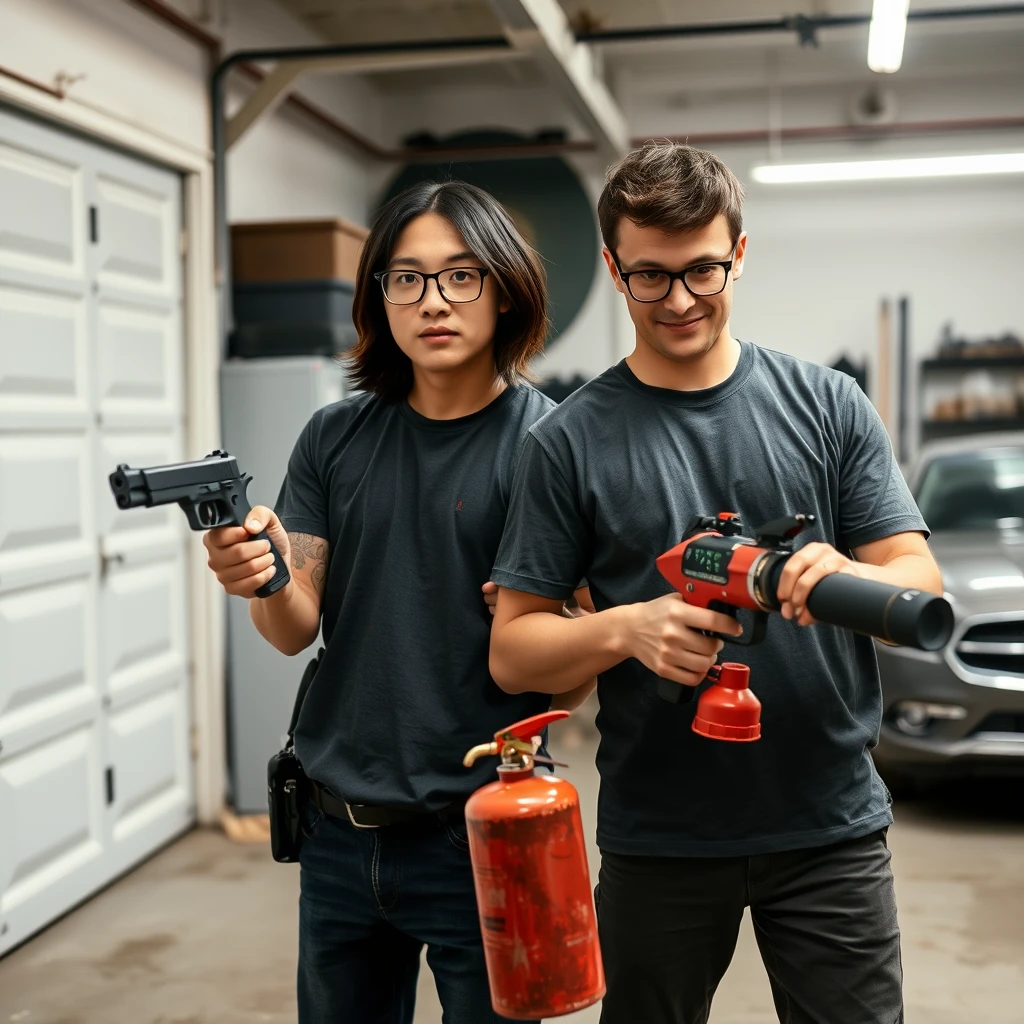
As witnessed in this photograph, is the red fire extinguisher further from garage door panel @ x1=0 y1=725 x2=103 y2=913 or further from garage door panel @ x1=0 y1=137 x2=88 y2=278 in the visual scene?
garage door panel @ x1=0 y1=137 x2=88 y2=278

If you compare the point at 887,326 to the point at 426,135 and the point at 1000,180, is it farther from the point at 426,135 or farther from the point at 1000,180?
the point at 426,135

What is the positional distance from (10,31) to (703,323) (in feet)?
8.94

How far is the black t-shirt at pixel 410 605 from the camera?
1.51m

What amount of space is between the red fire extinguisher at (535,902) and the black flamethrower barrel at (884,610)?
1.09 ft

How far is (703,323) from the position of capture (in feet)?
4.71

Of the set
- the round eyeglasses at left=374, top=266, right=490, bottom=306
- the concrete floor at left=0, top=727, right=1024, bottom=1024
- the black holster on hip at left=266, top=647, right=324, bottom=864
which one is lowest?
the concrete floor at left=0, top=727, right=1024, bottom=1024

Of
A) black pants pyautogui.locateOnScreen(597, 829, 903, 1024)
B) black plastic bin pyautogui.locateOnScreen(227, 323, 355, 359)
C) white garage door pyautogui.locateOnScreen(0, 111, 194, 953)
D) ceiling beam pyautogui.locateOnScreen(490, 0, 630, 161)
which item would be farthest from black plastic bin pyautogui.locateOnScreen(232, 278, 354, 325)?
black pants pyautogui.locateOnScreen(597, 829, 903, 1024)

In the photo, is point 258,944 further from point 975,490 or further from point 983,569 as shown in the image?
point 975,490

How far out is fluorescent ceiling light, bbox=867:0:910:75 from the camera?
11.5ft

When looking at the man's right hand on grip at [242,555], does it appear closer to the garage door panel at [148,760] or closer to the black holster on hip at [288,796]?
the black holster on hip at [288,796]

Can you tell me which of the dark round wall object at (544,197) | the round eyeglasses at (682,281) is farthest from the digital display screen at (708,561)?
the dark round wall object at (544,197)

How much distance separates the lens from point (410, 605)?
5.10 feet

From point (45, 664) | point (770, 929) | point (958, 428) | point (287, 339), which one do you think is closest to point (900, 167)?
point (958, 428)

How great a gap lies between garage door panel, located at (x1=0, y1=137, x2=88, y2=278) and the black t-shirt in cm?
218
